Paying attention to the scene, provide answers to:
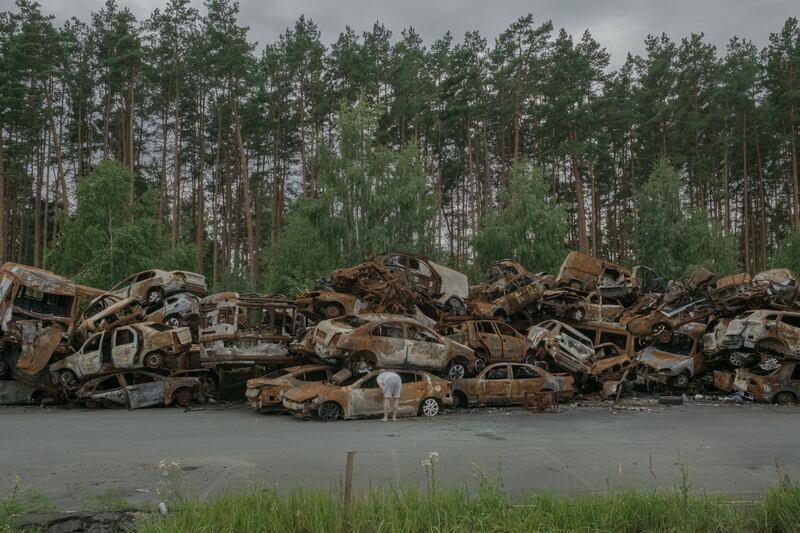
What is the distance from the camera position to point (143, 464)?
8.91 metres

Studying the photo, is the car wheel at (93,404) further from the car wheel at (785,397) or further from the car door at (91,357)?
the car wheel at (785,397)

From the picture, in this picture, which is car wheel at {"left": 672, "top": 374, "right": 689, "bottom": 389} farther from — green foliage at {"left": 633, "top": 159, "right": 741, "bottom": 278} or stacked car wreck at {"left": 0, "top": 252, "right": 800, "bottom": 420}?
green foliage at {"left": 633, "top": 159, "right": 741, "bottom": 278}

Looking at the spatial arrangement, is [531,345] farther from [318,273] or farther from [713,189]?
[713,189]

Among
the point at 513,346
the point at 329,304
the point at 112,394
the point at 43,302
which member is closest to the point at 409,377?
the point at 513,346

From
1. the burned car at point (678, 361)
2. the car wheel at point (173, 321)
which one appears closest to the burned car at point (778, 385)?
the burned car at point (678, 361)

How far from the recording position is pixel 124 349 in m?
16.8

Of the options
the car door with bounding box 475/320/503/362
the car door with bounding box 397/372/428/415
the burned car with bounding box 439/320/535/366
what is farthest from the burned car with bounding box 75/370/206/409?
the car door with bounding box 475/320/503/362

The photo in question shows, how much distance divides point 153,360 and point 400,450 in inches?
388

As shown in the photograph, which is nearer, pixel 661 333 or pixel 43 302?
pixel 43 302

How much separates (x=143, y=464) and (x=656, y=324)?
16.8m

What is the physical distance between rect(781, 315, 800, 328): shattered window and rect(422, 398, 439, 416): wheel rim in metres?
10.2

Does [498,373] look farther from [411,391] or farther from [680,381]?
[680,381]

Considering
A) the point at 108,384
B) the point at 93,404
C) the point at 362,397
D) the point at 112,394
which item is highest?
the point at 362,397

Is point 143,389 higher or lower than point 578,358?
lower
